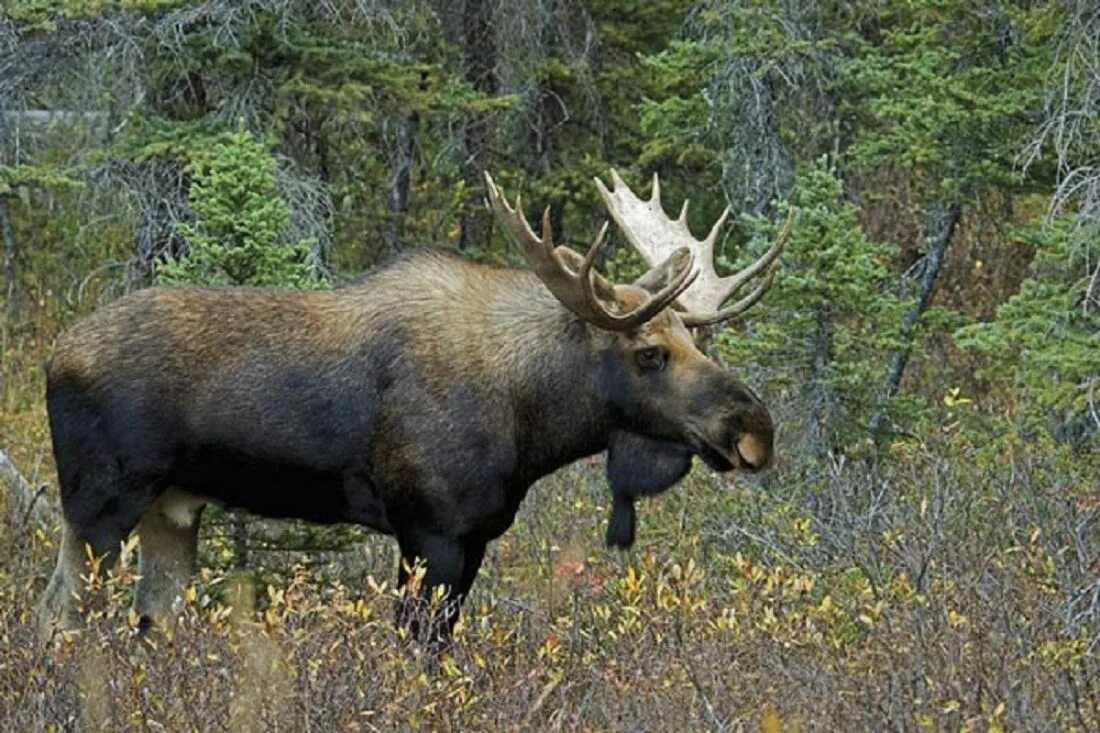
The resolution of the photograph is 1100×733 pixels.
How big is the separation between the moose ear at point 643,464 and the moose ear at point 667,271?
1.88ft

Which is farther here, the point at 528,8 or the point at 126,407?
the point at 528,8

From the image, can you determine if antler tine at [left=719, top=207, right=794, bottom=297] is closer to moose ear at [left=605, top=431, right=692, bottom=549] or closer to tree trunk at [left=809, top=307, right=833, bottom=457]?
moose ear at [left=605, top=431, right=692, bottom=549]

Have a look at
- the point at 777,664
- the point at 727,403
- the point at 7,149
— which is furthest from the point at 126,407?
the point at 7,149

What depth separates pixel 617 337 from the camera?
8164mm

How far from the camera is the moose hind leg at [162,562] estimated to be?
837 centimetres

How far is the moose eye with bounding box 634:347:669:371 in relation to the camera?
810 cm

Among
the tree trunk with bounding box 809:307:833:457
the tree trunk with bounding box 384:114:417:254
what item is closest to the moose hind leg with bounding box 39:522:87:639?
the tree trunk with bounding box 809:307:833:457

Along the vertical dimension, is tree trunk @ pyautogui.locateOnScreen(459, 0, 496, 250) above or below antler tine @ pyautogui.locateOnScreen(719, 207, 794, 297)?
below

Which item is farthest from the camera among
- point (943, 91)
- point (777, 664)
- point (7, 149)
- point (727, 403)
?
point (7, 149)

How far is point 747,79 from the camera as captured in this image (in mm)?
12875

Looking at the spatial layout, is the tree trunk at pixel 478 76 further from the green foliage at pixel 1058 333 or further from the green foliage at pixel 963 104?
the green foliage at pixel 1058 333

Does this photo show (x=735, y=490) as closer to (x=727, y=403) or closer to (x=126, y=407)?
(x=727, y=403)

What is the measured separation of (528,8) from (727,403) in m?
7.26

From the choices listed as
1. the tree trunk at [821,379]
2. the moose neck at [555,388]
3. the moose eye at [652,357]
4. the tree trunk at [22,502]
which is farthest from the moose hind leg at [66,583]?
the tree trunk at [821,379]
